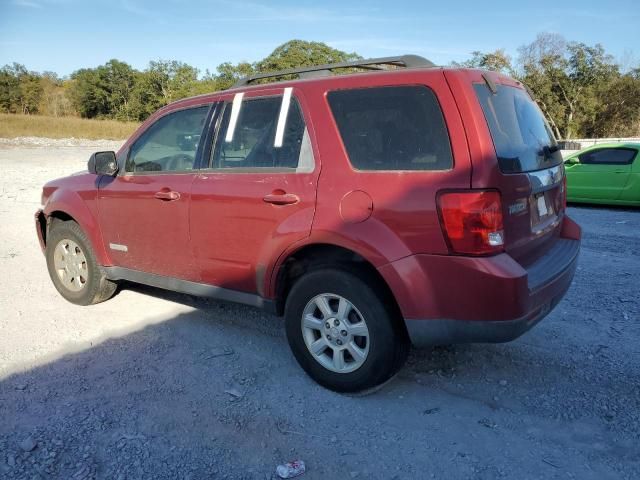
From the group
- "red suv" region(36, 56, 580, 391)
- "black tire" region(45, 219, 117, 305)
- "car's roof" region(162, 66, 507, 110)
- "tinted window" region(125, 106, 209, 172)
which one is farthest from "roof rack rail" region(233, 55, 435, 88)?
"black tire" region(45, 219, 117, 305)

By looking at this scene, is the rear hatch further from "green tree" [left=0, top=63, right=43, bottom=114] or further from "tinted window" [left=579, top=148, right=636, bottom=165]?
"green tree" [left=0, top=63, right=43, bottom=114]

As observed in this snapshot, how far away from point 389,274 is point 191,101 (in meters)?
2.27

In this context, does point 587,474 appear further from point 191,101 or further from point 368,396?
point 191,101

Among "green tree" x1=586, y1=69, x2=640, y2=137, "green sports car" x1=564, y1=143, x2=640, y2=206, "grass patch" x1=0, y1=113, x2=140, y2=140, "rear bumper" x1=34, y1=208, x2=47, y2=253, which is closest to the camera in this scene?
"rear bumper" x1=34, y1=208, x2=47, y2=253

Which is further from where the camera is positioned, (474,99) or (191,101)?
(191,101)

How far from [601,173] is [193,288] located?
943cm

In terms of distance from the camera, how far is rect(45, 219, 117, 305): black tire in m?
4.63

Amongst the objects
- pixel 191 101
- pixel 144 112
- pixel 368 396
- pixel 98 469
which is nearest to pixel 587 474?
pixel 368 396

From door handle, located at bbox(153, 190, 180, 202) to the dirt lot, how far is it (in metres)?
1.11

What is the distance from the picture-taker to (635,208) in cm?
1018

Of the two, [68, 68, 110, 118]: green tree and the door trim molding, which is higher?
[68, 68, 110, 118]: green tree

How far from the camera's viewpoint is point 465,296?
8.70 feet

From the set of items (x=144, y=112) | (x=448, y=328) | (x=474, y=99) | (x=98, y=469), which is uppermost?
(x=144, y=112)

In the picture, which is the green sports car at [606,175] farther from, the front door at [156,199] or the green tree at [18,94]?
the green tree at [18,94]
